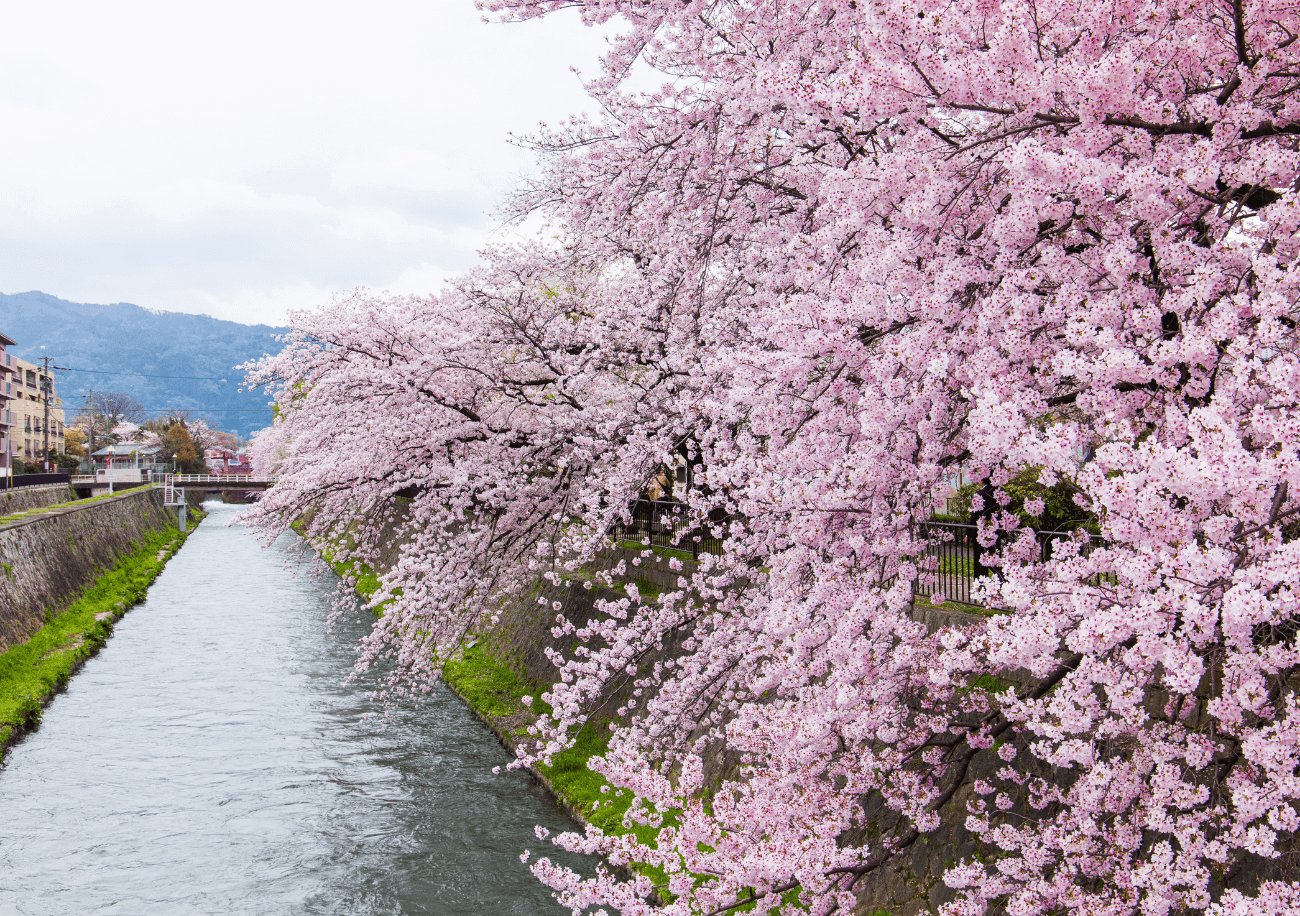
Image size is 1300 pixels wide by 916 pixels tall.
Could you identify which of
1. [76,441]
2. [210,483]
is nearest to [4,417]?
[210,483]

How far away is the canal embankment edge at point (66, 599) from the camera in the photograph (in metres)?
17.8

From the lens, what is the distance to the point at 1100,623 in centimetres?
311

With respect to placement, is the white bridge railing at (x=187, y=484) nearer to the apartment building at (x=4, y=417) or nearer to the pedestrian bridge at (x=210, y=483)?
the pedestrian bridge at (x=210, y=483)

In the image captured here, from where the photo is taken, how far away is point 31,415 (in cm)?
9862

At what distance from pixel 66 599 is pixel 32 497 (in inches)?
889

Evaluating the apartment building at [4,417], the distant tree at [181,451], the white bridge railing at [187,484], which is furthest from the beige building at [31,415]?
the white bridge railing at [187,484]

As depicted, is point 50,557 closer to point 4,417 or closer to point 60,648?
point 60,648

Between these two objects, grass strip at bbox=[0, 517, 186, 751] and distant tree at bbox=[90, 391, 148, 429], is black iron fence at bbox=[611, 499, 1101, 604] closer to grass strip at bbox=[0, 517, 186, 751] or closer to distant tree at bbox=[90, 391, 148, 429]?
grass strip at bbox=[0, 517, 186, 751]

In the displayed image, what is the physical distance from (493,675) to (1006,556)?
50.9 ft

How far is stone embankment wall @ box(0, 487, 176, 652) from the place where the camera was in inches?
862

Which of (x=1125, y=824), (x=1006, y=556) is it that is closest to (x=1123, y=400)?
(x=1006, y=556)

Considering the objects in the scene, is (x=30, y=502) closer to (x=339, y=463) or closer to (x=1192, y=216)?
→ (x=339, y=463)

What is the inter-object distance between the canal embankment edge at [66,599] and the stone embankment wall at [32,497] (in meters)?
3.49

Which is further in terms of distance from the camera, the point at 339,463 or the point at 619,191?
the point at 339,463
